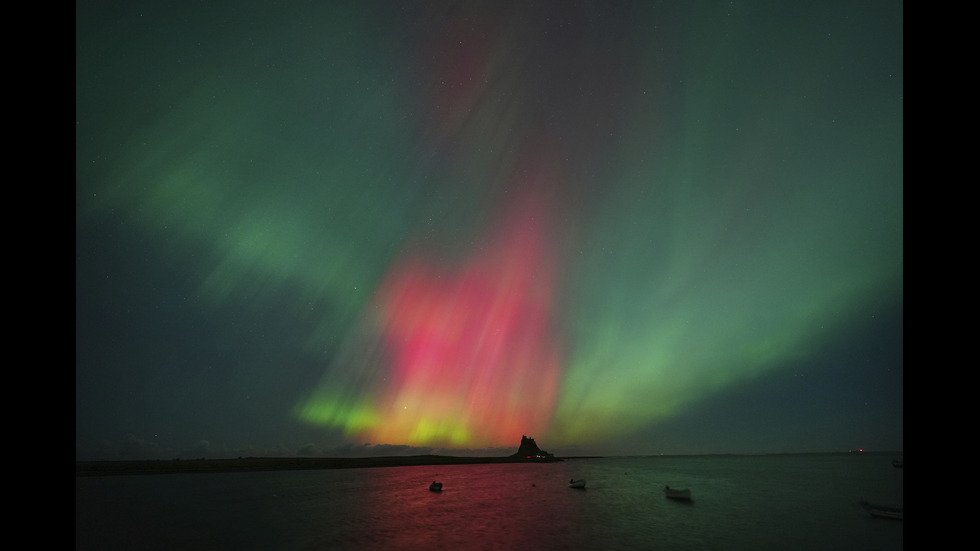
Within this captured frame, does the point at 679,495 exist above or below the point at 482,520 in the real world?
below

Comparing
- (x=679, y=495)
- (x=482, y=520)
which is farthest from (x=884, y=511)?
(x=482, y=520)

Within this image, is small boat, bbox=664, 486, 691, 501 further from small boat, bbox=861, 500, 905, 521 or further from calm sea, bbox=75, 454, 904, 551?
small boat, bbox=861, 500, 905, 521

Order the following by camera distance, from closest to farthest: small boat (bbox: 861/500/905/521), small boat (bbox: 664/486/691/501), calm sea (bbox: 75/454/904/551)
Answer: calm sea (bbox: 75/454/904/551), small boat (bbox: 861/500/905/521), small boat (bbox: 664/486/691/501)

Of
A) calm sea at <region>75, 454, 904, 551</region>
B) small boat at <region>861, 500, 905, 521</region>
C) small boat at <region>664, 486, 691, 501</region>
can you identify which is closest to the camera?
calm sea at <region>75, 454, 904, 551</region>

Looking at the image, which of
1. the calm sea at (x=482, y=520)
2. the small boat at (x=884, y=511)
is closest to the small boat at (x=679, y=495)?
the calm sea at (x=482, y=520)

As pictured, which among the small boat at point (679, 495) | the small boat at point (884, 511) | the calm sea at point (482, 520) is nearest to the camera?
the calm sea at point (482, 520)

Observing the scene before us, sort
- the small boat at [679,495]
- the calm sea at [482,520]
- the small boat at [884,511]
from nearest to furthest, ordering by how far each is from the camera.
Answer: the calm sea at [482,520], the small boat at [884,511], the small boat at [679,495]

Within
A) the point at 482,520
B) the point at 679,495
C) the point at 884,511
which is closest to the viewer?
the point at 482,520

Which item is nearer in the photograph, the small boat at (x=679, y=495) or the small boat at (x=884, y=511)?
the small boat at (x=884, y=511)

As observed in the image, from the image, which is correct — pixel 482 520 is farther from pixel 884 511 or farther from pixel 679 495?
pixel 884 511

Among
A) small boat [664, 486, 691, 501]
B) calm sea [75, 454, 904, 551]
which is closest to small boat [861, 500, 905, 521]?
calm sea [75, 454, 904, 551]

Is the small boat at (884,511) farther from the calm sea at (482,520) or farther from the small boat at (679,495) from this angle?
the small boat at (679,495)
